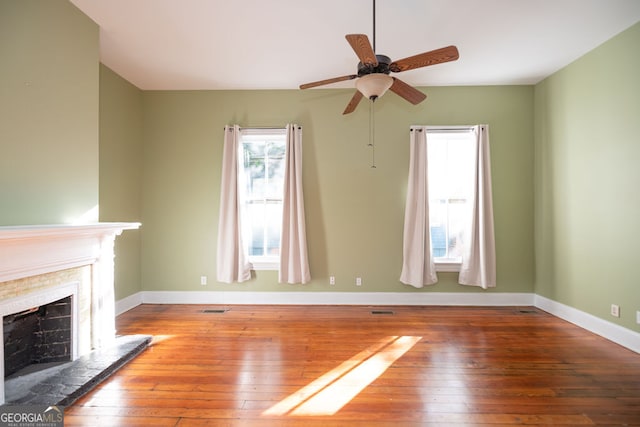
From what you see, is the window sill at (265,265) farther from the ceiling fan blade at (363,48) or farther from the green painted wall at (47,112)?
the ceiling fan blade at (363,48)

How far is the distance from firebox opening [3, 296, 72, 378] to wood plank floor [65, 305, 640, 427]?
53cm

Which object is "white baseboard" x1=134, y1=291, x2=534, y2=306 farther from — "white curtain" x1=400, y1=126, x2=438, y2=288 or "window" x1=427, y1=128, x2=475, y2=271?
"window" x1=427, y1=128, x2=475, y2=271

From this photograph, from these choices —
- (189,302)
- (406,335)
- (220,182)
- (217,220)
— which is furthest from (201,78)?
(406,335)

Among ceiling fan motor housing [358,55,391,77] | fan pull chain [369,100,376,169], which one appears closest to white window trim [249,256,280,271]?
fan pull chain [369,100,376,169]

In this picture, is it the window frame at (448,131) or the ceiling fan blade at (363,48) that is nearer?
the ceiling fan blade at (363,48)

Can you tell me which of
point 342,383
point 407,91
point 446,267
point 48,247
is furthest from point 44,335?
point 446,267

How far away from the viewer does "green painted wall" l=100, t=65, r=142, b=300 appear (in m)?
3.54

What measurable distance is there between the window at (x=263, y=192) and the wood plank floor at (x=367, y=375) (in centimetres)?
106

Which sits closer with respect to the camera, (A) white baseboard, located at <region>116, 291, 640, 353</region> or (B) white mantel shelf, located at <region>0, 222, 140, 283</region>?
(B) white mantel shelf, located at <region>0, 222, 140, 283</region>

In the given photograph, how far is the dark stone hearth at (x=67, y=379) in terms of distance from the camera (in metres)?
1.95

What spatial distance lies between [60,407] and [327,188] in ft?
10.9

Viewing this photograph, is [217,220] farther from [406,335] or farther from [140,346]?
[406,335]

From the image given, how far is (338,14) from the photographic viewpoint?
2.60 meters

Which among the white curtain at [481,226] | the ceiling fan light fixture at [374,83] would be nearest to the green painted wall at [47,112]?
the ceiling fan light fixture at [374,83]
